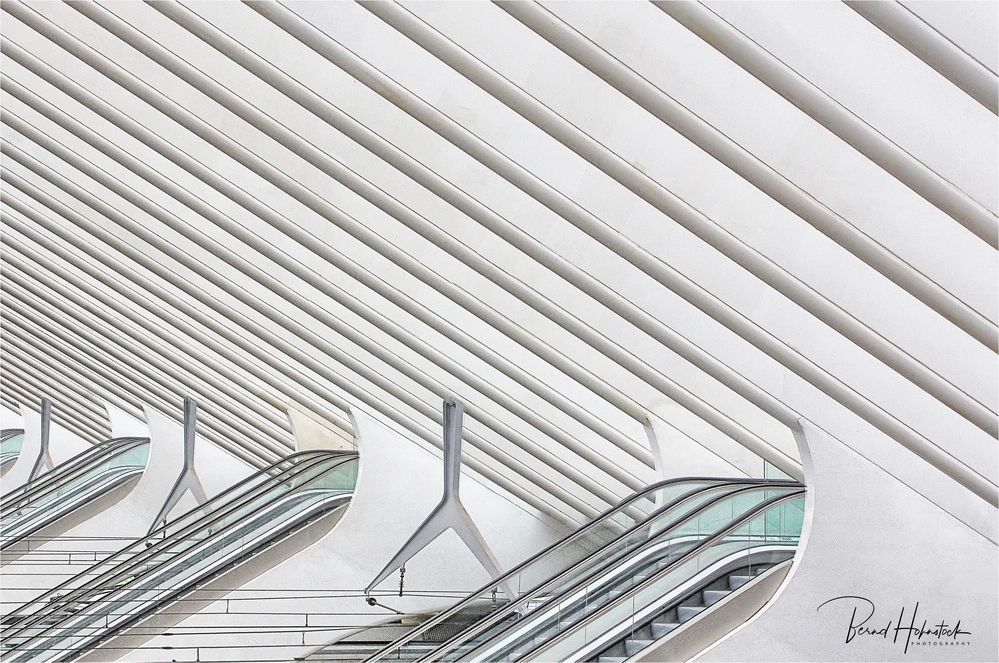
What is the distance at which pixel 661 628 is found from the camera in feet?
29.3

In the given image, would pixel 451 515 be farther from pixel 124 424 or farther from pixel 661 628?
pixel 124 424

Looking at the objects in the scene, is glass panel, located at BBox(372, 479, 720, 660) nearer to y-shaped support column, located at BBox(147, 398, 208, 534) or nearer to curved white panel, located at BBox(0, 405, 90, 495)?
y-shaped support column, located at BBox(147, 398, 208, 534)

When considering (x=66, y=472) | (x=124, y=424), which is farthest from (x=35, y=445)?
(x=124, y=424)

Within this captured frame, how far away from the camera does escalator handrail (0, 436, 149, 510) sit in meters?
21.0

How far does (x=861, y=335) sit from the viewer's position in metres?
7.07

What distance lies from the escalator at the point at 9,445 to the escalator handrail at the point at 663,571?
20.8 meters

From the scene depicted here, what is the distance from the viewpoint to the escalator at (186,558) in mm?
13320

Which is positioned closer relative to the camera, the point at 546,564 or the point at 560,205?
the point at 560,205

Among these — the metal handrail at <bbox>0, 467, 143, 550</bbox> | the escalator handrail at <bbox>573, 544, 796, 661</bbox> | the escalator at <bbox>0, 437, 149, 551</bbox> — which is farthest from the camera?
the escalator at <bbox>0, 437, 149, 551</bbox>

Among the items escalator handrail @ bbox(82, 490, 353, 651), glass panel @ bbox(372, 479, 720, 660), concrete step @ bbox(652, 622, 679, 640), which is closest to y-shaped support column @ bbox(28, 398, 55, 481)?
escalator handrail @ bbox(82, 490, 353, 651)

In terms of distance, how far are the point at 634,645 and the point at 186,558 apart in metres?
6.90

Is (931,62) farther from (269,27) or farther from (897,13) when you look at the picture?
(269,27)

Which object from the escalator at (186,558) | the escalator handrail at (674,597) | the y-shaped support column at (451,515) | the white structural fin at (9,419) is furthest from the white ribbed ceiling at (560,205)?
the white structural fin at (9,419)

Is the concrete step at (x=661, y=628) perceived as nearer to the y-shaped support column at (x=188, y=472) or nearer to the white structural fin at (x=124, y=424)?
the y-shaped support column at (x=188, y=472)
